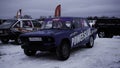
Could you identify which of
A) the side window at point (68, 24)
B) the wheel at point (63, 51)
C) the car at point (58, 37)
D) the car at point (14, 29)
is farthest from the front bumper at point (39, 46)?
the car at point (14, 29)

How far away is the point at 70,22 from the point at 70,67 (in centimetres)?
245

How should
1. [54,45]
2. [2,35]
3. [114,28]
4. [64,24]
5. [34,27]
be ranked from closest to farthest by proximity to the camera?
1. [54,45]
2. [64,24]
3. [2,35]
4. [34,27]
5. [114,28]

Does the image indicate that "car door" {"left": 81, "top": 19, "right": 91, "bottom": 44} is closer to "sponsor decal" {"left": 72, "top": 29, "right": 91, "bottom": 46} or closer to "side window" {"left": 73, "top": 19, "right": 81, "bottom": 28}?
"sponsor decal" {"left": 72, "top": 29, "right": 91, "bottom": 46}

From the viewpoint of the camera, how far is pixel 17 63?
7027 mm

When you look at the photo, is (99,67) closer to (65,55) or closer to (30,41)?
(65,55)

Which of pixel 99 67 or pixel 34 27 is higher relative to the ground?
pixel 34 27

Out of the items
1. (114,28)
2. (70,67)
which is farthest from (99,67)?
(114,28)

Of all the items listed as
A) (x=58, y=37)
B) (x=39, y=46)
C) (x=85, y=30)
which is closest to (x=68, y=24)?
(x=58, y=37)

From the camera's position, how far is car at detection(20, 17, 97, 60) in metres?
6.88

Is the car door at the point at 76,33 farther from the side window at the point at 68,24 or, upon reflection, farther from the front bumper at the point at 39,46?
the front bumper at the point at 39,46

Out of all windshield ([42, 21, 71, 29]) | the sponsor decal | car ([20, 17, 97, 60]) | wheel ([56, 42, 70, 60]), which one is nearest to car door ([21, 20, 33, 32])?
car ([20, 17, 97, 60])

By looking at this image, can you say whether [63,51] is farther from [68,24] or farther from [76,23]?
[76,23]

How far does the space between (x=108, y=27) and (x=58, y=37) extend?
912 centimetres

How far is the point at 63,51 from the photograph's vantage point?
280 inches
